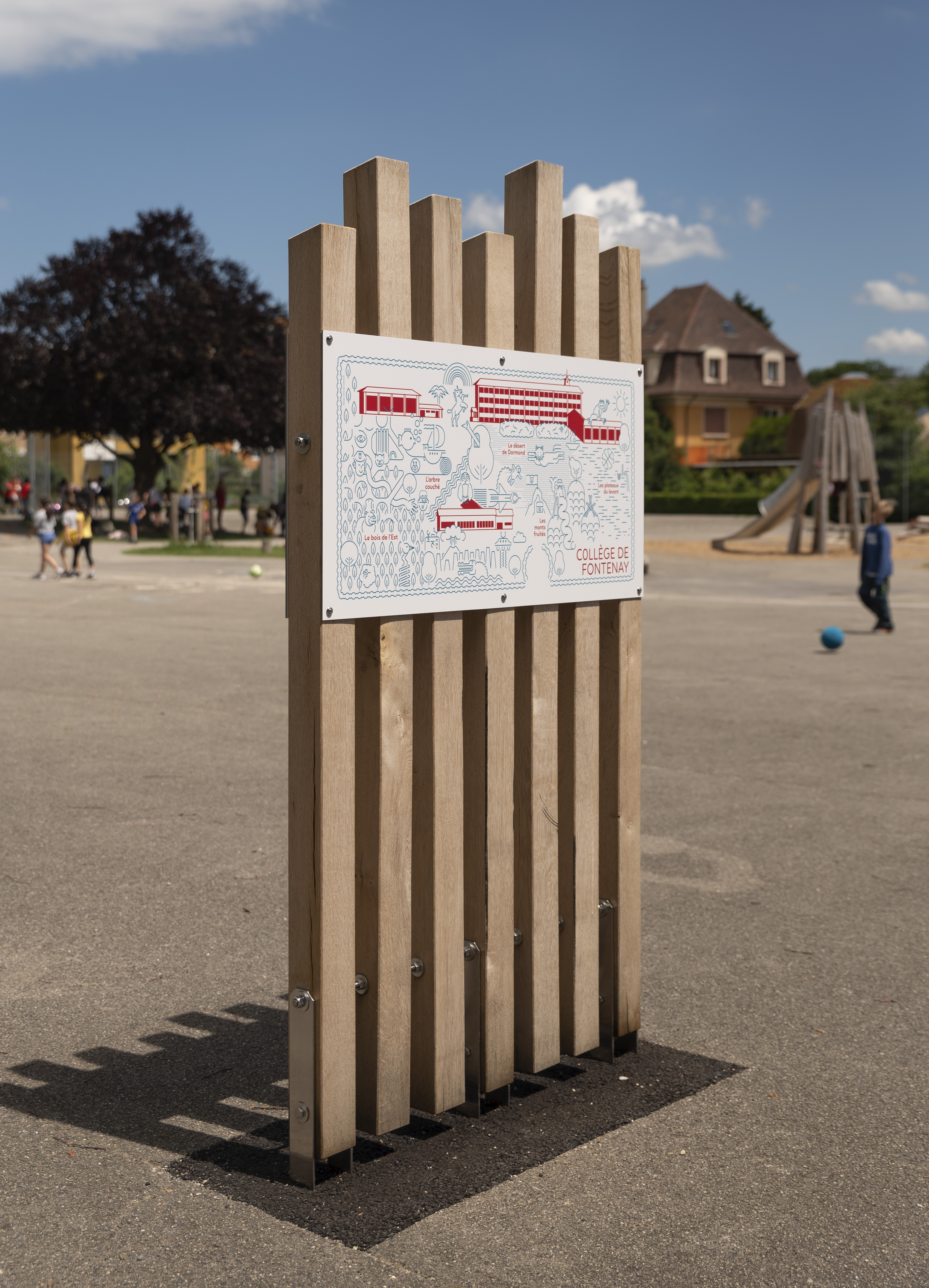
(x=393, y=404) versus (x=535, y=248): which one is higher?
(x=535, y=248)

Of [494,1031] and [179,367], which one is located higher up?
[179,367]

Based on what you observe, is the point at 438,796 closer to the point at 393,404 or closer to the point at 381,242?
the point at 393,404

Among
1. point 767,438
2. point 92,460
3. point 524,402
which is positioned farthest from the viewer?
point 767,438

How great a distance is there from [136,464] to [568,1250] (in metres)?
46.8

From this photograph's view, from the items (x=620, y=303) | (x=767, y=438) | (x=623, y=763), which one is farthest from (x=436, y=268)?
(x=767, y=438)

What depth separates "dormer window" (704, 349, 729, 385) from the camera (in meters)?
86.6

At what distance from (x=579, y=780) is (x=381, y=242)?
1613mm

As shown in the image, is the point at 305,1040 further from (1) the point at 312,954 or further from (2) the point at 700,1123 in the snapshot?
(2) the point at 700,1123

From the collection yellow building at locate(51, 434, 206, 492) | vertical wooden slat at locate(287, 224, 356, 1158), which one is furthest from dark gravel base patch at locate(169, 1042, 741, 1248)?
yellow building at locate(51, 434, 206, 492)

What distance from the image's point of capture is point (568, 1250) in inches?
120

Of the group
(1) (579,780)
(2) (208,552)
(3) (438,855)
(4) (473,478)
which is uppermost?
(4) (473,478)

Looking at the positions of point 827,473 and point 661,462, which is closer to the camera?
point 827,473

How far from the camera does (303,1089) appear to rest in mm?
3326

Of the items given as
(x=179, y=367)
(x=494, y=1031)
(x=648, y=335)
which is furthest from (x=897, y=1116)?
(x=648, y=335)
